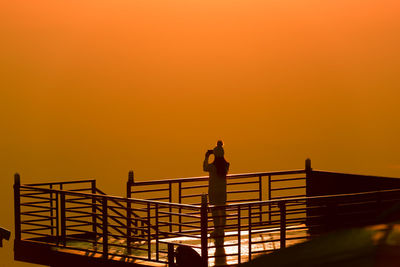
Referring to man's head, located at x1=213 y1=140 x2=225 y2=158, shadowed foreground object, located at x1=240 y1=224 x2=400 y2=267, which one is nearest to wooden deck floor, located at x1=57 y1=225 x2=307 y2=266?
man's head, located at x1=213 y1=140 x2=225 y2=158

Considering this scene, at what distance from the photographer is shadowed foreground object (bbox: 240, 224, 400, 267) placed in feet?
14.0

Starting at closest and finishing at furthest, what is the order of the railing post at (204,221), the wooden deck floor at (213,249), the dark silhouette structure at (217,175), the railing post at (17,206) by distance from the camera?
1. the railing post at (204,221)
2. the wooden deck floor at (213,249)
3. the dark silhouette structure at (217,175)
4. the railing post at (17,206)

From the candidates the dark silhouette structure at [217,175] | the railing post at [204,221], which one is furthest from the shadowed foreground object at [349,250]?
the dark silhouette structure at [217,175]

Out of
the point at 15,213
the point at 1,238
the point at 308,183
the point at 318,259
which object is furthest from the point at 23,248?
the point at 318,259

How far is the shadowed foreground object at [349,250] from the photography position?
4270mm

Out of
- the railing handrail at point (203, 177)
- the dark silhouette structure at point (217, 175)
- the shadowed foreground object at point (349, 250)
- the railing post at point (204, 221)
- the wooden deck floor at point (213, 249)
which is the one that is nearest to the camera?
the shadowed foreground object at point (349, 250)

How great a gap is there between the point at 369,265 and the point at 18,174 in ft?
44.6

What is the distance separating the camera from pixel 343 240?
14.7ft

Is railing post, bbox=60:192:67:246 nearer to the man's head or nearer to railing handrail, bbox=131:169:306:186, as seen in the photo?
railing handrail, bbox=131:169:306:186

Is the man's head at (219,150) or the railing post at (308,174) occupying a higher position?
the railing post at (308,174)

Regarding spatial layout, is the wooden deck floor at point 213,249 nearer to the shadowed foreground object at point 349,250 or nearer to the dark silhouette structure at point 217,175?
the dark silhouette structure at point 217,175

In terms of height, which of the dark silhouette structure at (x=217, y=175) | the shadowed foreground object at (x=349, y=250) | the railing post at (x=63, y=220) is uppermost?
the dark silhouette structure at (x=217, y=175)

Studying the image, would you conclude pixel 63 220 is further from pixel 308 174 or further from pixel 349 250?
pixel 349 250

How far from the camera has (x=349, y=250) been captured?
4371 millimetres
